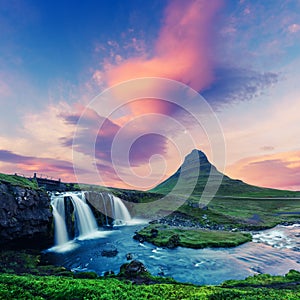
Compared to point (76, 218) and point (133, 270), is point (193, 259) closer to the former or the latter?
point (133, 270)

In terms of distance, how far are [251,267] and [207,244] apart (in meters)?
11.4

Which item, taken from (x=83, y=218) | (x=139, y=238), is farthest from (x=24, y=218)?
(x=139, y=238)

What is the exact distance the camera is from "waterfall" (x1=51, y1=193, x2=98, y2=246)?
39819 millimetres


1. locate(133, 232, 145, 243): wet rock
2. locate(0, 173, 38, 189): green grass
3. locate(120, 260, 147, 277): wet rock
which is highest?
locate(0, 173, 38, 189): green grass

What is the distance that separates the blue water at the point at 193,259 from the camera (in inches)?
1008

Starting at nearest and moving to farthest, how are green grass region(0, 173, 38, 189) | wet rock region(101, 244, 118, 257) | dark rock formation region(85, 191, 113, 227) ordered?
1. wet rock region(101, 244, 118, 257)
2. green grass region(0, 173, 38, 189)
3. dark rock formation region(85, 191, 113, 227)

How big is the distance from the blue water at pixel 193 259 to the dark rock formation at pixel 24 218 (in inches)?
191

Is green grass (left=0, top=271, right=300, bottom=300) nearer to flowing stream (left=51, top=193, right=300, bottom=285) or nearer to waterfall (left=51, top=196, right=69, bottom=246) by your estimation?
flowing stream (left=51, top=193, right=300, bottom=285)

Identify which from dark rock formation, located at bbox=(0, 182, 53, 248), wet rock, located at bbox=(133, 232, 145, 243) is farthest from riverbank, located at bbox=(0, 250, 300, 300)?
wet rock, located at bbox=(133, 232, 145, 243)

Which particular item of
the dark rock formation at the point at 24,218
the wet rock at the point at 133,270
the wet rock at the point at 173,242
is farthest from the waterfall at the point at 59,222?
the wet rock at the point at 133,270

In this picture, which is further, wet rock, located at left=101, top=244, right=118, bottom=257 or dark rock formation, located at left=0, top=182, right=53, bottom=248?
wet rock, located at left=101, top=244, right=118, bottom=257

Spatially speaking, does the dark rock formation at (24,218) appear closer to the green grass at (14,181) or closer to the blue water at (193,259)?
the green grass at (14,181)

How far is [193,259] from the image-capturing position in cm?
3112

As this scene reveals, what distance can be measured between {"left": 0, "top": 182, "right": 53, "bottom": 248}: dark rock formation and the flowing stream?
185 inches
